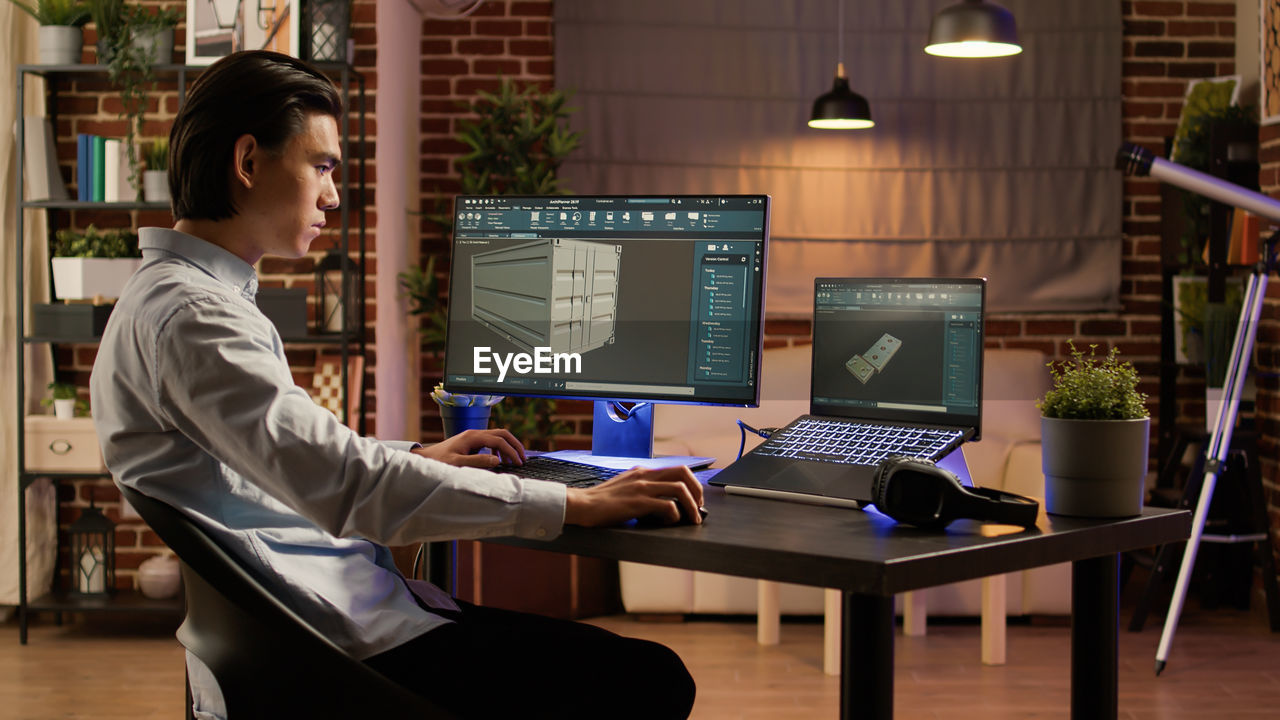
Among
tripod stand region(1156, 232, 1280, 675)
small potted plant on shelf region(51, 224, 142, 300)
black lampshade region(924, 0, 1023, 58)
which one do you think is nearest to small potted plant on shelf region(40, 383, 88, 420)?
small potted plant on shelf region(51, 224, 142, 300)

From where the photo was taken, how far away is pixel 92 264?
3.70 m

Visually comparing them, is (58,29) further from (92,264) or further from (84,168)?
(92,264)

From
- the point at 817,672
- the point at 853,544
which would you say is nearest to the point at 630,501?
the point at 853,544

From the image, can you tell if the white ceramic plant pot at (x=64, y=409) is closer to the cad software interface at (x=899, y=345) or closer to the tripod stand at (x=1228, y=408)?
the cad software interface at (x=899, y=345)

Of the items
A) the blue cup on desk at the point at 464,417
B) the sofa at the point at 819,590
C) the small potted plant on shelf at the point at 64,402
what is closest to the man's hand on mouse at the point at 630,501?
the blue cup on desk at the point at 464,417

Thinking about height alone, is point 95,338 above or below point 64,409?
above

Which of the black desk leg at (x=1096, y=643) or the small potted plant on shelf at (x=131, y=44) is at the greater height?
the small potted plant on shelf at (x=131, y=44)

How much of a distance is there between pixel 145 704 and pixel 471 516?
2291 millimetres

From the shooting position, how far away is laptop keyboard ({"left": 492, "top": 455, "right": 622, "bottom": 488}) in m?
1.64

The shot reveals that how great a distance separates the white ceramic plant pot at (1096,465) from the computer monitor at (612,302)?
494 mm

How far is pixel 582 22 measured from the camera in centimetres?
470

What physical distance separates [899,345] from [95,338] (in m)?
2.87

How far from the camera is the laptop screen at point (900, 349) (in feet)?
5.63

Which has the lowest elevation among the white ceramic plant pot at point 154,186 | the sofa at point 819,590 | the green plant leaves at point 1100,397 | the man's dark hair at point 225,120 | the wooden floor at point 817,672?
the wooden floor at point 817,672
